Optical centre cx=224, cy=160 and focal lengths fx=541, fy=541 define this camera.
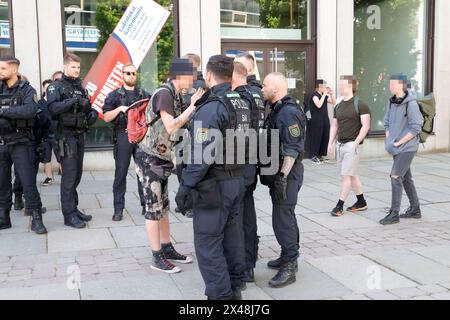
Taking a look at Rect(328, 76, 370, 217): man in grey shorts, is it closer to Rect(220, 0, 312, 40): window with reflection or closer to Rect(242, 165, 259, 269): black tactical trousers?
Rect(242, 165, 259, 269): black tactical trousers

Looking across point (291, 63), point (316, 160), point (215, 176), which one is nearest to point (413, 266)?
point (215, 176)

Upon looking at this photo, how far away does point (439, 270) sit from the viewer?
4859mm

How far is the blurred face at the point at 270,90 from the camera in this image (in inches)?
182

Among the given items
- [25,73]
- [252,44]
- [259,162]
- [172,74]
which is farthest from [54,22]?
[259,162]

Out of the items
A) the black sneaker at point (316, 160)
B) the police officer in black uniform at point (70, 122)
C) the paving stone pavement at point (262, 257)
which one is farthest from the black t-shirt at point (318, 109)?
the police officer in black uniform at point (70, 122)

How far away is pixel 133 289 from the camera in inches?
175

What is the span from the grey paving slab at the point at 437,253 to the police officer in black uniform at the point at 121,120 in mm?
3213

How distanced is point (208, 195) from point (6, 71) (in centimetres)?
331

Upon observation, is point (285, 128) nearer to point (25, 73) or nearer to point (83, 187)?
point (83, 187)

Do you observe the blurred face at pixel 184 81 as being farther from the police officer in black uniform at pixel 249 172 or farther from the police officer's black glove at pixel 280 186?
the police officer's black glove at pixel 280 186

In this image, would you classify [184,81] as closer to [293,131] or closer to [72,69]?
[293,131]

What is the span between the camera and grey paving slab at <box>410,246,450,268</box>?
5.14 meters

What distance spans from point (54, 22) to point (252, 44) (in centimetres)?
412

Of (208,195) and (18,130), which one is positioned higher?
(18,130)
